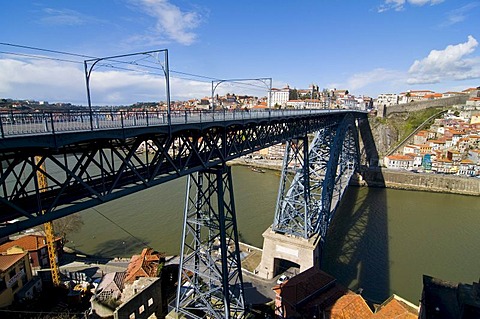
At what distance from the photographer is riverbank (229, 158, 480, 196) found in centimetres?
2575

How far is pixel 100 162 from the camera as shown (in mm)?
4629

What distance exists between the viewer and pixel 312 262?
11.8m

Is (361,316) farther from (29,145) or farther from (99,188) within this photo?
(29,145)

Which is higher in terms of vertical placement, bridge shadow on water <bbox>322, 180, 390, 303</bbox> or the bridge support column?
the bridge support column

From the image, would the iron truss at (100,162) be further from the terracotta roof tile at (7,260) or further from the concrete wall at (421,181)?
the concrete wall at (421,181)

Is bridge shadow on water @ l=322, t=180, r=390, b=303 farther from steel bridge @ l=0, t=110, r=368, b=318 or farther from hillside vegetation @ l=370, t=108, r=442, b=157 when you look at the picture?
hillside vegetation @ l=370, t=108, r=442, b=157

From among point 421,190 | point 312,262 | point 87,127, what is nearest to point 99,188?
point 87,127

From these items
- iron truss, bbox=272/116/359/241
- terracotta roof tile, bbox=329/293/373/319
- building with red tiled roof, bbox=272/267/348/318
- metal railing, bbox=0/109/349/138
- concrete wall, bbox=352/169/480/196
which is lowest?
concrete wall, bbox=352/169/480/196

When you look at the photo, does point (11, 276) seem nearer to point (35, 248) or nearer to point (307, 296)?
point (35, 248)

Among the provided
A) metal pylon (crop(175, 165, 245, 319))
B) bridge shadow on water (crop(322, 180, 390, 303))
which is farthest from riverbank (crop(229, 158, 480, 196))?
metal pylon (crop(175, 165, 245, 319))

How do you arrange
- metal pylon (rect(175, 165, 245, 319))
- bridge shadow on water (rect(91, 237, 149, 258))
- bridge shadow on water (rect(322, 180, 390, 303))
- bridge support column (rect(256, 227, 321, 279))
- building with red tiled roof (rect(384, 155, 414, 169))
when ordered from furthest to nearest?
building with red tiled roof (rect(384, 155, 414, 169)) < bridge shadow on water (rect(91, 237, 149, 258)) < bridge shadow on water (rect(322, 180, 390, 303)) < bridge support column (rect(256, 227, 321, 279)) < metal pylon (rect(175, 165, 245, 319))

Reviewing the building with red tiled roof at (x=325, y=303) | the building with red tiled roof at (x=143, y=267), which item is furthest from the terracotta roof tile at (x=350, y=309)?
the building with red tiled roof at (x=143, y=267)

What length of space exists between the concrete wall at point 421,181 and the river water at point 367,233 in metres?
1.22

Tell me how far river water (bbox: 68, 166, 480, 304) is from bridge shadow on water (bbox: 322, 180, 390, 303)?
0.04 meters
